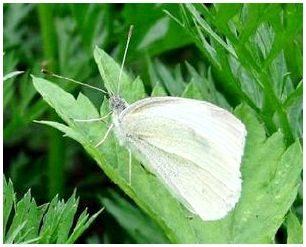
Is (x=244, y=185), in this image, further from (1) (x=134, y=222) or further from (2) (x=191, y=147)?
(1) (x=134, y=222)

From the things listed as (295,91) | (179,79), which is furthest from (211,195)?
(179,79)

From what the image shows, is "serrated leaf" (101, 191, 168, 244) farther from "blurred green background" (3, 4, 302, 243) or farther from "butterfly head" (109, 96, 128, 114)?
"butterfly head" (109, 96, 128, 114)

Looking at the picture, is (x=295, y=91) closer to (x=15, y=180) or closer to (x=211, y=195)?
(x=211, y=195)

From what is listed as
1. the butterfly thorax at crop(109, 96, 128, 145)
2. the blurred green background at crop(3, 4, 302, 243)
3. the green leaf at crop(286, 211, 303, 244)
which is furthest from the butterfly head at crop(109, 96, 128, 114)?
the green leaf at crop(286, 211, 303, 244)

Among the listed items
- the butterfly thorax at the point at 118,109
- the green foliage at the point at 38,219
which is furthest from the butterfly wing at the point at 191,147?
the green foliage at the point at 38,219

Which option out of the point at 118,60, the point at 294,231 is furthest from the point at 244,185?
the point at 118,60
